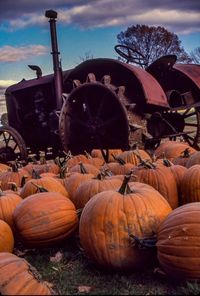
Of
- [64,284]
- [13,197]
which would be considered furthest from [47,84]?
[64,284]

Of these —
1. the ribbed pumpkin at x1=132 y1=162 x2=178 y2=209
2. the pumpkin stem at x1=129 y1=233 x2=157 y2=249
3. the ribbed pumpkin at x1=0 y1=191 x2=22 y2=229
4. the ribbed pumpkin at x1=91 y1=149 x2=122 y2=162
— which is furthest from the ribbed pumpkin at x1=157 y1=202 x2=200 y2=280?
the ribbed pumpkin at x1=91 y1=149 x2=122 y2=162

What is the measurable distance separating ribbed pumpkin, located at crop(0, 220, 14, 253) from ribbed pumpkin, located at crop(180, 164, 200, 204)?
166cm

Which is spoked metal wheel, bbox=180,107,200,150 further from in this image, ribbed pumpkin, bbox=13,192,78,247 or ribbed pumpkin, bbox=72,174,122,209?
ribbed pumpkin, bbox=13,192,78,247

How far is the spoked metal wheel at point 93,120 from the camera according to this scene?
7.55 m

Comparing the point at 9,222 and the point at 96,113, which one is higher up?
the point at 96,113

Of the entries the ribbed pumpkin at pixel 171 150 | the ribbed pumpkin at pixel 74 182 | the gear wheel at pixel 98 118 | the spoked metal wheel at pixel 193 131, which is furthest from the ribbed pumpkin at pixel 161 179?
the spoked metal wheel at pixel 193 131

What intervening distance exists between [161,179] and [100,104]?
3.33 m

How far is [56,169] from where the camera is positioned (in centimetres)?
679

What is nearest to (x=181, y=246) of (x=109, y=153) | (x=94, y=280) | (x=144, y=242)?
(x=144, y=242)

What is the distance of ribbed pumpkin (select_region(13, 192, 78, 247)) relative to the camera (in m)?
3.95

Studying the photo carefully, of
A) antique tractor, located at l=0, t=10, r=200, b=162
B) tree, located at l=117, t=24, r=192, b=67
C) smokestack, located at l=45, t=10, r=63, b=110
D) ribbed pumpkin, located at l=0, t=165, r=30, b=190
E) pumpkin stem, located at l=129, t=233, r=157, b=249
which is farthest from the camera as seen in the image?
tree, located at l=117, t=24, r=192, b=67

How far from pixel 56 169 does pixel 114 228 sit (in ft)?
11.4

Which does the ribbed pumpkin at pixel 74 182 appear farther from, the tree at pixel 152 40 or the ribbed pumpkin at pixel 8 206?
the tree at pixel 152 40

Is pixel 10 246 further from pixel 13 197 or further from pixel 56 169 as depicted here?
pixel 56 169
